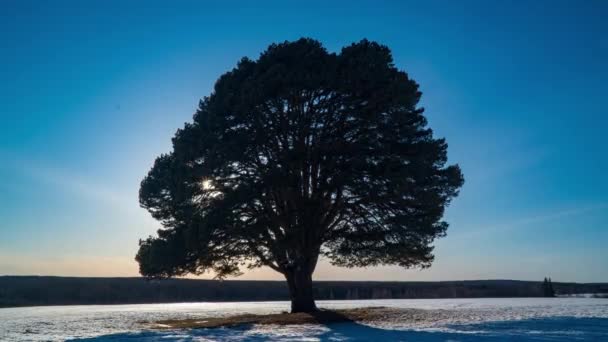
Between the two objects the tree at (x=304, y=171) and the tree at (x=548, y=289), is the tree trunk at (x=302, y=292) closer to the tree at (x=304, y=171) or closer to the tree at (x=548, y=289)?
the tree at (x=304, y=171)

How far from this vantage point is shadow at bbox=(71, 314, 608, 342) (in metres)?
17.6

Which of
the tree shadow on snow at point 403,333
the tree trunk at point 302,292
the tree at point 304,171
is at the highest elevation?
the tree at point 304,171

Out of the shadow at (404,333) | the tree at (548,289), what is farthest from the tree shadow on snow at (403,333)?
the tree at (548,289)

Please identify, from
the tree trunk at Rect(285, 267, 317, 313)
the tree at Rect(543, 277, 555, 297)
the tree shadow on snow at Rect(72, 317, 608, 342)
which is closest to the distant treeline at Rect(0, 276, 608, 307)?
the tree at Rect(543, 277, 555, 297)

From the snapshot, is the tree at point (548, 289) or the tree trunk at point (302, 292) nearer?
the tree trunk at point (302, 292)

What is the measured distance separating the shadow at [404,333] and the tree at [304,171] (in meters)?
6.82

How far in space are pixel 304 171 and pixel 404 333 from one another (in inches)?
491

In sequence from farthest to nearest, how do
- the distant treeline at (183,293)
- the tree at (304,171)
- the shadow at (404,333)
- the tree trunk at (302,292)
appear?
the distant treeline at (183,293) → the tree trunk at (302,292) → the tree at (304,171) → the shadow at (404,333)

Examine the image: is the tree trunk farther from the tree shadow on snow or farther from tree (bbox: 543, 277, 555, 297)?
tree (bbox: 543, 277, 555, 297)

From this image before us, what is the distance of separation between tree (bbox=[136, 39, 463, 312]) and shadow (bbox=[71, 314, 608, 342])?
682cm

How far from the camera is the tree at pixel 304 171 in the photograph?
2805 centimetres

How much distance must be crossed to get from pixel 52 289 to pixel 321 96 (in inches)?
1872

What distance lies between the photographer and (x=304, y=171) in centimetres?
3012

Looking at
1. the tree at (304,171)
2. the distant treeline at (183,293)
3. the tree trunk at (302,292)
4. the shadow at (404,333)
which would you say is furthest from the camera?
the distant treeline at (183,293)
